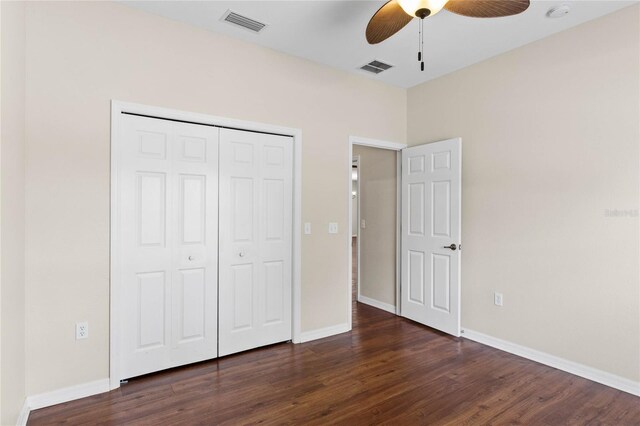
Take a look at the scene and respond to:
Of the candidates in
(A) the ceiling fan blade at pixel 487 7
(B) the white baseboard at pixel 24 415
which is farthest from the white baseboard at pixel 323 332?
(A) the ceiling fan blade at pixel 487 7

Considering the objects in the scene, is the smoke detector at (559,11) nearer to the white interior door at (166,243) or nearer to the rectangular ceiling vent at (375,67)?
the rectangular ceiling vent at (375,67)

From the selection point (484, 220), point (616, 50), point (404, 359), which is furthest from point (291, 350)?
point (616, 50)

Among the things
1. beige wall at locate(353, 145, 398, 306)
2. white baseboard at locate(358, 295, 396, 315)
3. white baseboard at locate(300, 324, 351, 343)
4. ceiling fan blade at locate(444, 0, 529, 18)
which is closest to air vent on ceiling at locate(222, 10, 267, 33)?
ceiling fan blade at locate(444, 0, 529, 18)

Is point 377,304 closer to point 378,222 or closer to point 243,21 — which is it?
point 378,222

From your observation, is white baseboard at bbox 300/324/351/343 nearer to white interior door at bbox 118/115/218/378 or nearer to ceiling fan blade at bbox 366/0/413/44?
white interior door at bbox 118/115/218/378

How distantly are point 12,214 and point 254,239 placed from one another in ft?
5.73

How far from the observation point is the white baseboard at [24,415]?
81.5 inches

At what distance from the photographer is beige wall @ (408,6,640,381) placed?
262cm

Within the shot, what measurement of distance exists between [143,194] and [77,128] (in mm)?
616

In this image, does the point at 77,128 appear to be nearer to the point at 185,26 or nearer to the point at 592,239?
the point at 185,26

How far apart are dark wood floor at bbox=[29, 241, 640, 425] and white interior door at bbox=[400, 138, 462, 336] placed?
0.59m

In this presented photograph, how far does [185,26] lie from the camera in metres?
2.88

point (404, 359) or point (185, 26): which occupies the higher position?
point (185, 26)

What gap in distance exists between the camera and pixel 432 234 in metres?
3.88
